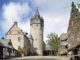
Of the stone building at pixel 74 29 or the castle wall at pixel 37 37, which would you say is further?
the castle wall at pixel 37 37

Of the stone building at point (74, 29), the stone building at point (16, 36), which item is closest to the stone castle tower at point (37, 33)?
the stone building at point (16, 36)

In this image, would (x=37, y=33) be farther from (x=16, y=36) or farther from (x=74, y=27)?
(x=74, y=27)

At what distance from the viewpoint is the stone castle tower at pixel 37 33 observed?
201 feet

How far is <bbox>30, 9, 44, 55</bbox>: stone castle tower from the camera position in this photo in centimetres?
6122

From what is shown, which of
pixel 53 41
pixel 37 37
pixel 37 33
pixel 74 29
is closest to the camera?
pixel 74 29

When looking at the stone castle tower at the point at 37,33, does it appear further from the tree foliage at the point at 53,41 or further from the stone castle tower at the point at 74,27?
the stone castle tower at the point at 74,27

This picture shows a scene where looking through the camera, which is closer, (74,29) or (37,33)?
(74,29)

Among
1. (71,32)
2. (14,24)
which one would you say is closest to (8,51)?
(14,24)

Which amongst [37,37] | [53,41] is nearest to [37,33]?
[37,37]

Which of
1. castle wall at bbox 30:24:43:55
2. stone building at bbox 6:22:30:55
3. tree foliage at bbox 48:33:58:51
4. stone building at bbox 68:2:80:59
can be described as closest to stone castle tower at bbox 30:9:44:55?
castle wall at bbox 30:24:43:55

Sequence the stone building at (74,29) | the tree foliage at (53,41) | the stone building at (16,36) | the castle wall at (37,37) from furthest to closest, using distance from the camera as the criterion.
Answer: the castle wall at (37,37), the tree foliage at (53,41), the stone building at (16,36), the stone building at (74,29)

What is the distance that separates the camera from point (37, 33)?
202ft

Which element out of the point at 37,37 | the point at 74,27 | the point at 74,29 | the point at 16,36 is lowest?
the point at 37,37

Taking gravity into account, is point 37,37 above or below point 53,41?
above
